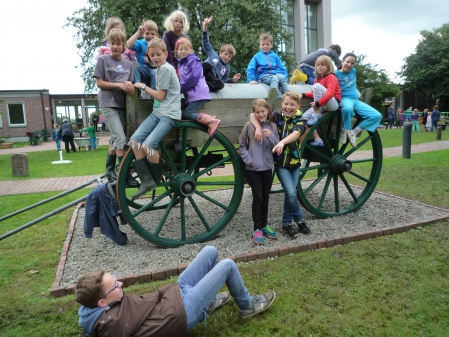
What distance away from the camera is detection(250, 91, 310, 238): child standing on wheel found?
408cm

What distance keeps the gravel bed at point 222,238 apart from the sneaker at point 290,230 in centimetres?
5

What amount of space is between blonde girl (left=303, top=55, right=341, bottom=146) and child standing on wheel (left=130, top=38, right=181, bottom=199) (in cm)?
168

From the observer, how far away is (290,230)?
427 cm

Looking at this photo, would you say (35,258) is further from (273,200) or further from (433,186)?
(433,186)

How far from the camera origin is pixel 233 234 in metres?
4.48

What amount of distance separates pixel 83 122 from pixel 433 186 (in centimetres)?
3225

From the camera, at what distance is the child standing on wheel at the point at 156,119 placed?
3.52 meters

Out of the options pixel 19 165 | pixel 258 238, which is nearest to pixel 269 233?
pixel 258 238

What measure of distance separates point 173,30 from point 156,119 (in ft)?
4.37

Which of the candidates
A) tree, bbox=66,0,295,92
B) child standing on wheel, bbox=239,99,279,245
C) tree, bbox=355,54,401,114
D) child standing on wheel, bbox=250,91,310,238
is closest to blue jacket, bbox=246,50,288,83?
child standing on wheel, bbox=250,91,310,238

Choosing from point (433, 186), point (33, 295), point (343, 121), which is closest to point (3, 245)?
point (33, 295)

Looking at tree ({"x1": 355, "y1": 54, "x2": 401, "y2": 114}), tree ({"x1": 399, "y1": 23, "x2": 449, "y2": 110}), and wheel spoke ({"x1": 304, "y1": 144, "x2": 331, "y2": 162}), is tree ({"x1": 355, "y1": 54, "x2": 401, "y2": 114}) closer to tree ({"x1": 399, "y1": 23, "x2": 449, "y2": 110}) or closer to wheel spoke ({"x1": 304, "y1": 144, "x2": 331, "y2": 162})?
tree ({"x1": 399, "y1": 23, "x2": 449, "y2": 110})

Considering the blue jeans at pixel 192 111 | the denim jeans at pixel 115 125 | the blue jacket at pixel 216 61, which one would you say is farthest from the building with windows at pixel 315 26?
the denim jeans at pixel 115 125

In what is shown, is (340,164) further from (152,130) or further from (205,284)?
(205,284)
